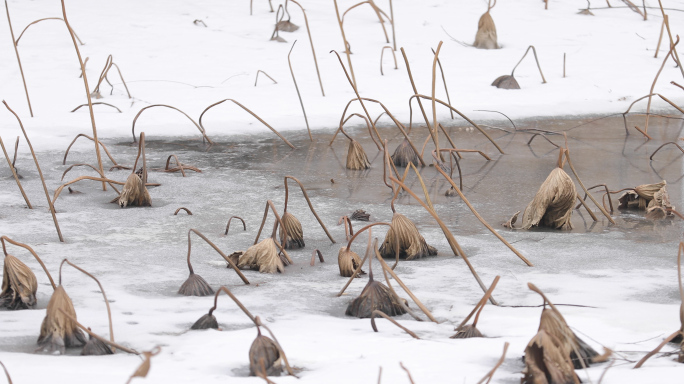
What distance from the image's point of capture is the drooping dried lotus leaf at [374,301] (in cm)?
199

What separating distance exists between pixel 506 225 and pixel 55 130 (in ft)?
8.92

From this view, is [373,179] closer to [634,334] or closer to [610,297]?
[610,297]

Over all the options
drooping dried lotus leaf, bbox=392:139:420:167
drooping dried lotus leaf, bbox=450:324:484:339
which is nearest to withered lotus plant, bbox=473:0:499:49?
drooping dried lotus leaf, bbox=392:139:420:167

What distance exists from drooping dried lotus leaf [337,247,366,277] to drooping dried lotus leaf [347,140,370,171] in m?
1.42

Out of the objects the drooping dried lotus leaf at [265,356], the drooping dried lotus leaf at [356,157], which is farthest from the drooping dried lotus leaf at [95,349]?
the drooping dried lotus leaf at [356,157]

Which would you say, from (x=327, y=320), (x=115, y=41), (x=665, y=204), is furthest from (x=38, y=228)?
(x=115, y=41)

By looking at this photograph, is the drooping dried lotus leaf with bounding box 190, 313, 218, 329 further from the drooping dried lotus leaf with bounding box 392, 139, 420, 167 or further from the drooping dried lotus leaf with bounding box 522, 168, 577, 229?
the drooping dried lotus leaf with bounding box 392, 139, 420, 167

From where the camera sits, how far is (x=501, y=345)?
1.77 meters

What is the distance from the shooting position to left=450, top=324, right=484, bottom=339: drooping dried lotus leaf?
1821mm

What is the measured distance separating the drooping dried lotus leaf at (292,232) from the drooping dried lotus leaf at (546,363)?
115cm

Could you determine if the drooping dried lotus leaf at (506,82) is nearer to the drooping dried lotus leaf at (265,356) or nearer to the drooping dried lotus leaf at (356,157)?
the drooping dried lotus leaf at (356,157)

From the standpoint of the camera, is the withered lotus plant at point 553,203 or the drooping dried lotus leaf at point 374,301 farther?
the withered lotus plant at point 553,203

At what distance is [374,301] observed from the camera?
1985 millimetres

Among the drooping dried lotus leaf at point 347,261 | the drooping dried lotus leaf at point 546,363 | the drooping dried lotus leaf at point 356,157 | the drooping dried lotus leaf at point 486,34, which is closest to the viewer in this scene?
the drooping dried lotus leaf at point 546,363
